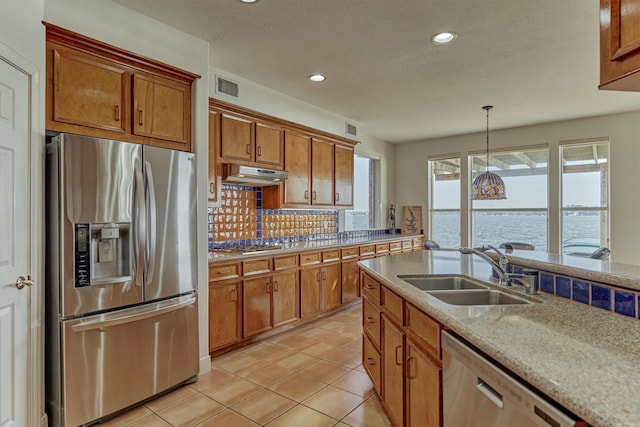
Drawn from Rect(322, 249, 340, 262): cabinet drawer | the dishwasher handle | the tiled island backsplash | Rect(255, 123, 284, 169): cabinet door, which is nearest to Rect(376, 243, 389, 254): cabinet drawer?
the tiled island backsplash

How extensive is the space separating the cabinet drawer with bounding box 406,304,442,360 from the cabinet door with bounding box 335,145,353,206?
130 inches

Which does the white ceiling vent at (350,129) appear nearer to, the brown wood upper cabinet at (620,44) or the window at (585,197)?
the window at (585,197)

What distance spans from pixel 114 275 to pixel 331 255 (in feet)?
8.45

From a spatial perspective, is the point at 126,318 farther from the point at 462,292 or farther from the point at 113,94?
the point at 462,292

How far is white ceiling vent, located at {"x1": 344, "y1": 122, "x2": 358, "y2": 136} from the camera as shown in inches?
208

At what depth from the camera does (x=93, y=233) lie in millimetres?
2141

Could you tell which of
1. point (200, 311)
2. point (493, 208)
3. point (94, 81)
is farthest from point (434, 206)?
point (94, 81)

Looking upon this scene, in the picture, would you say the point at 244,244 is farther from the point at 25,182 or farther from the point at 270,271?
the point at 25,182

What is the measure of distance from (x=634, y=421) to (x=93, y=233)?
243 centimetres

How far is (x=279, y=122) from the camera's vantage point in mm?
4055

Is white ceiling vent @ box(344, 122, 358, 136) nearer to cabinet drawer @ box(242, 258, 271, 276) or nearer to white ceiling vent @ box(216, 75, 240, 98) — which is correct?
white ceiling vent @ box(216, 75, 240, 98)

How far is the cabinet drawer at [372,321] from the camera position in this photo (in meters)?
2.33

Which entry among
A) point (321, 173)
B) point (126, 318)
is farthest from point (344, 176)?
point (126, 318)

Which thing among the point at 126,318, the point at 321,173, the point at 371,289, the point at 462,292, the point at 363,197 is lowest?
the point at 126,318
